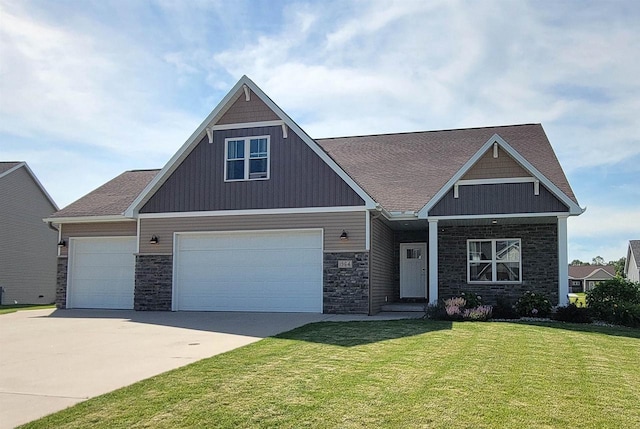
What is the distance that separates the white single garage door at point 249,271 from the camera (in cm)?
1706

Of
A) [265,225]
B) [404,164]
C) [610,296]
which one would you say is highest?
[404,164]

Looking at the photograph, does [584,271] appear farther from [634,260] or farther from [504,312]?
[504,312]

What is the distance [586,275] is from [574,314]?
6181 centimetres

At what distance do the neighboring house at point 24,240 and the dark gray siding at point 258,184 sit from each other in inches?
543

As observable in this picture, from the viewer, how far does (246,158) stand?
701 inches

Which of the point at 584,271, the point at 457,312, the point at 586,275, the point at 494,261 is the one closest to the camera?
the point at 457,312

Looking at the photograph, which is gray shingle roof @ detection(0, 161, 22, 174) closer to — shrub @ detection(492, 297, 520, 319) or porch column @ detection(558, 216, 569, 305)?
shrub @ detection(492, 297, 520, 319)

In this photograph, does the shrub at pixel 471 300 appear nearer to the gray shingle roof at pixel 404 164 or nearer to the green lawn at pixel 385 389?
the gray shingle roof at pixel 404 164

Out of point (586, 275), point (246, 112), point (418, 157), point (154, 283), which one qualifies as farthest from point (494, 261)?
point (586, 275)

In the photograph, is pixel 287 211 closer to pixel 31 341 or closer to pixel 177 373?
pixel 31 341

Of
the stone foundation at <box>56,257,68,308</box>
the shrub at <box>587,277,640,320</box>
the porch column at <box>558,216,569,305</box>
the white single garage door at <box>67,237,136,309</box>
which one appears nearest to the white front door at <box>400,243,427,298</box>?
the porch column at <box>558,216,569,305</box>

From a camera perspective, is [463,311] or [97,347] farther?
[463,311]

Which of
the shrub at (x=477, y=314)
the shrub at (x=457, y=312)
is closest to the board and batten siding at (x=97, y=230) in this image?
the shrub at (x=457, y=312)

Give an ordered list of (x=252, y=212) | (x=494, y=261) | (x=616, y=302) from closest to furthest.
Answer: (x=616, y=302)
(x=252, y=212)
(x=494, y=261)
